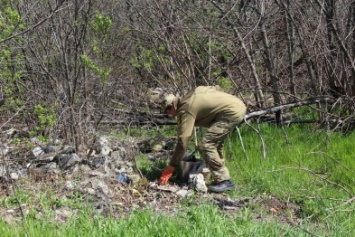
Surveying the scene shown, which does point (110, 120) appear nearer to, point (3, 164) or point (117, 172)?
point (117, 172)

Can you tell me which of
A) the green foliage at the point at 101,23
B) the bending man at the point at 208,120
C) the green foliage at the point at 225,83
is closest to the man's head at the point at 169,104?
the bending man at the point at 208,120

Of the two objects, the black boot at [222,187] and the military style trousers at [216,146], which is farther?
the military style trousers at [216,146]

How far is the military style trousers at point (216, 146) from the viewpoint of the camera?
21.4 feet

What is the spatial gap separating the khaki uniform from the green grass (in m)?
0.46

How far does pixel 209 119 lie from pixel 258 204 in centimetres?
133

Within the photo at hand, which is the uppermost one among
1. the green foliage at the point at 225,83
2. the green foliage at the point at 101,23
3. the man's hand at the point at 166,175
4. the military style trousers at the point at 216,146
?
the green foliage at the point at 101,23

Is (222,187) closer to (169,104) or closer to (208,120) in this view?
(208,120)

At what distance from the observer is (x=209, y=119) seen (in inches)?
267

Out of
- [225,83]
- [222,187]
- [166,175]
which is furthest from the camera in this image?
[225,83]

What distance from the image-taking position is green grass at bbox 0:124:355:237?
4773 millimetres

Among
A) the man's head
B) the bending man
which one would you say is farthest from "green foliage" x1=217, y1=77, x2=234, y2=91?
the man's head

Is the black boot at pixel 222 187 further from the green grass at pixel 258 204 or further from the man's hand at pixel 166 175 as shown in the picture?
the man's hand at pixel 166 175

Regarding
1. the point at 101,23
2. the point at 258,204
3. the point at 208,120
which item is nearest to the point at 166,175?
the point at 208,120

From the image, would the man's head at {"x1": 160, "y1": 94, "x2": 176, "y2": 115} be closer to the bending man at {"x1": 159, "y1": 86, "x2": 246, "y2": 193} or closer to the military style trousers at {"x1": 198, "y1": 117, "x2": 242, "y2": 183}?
the bending man at {"x1": 159, "y1": 86, "x2": 246, "y2": 193}
